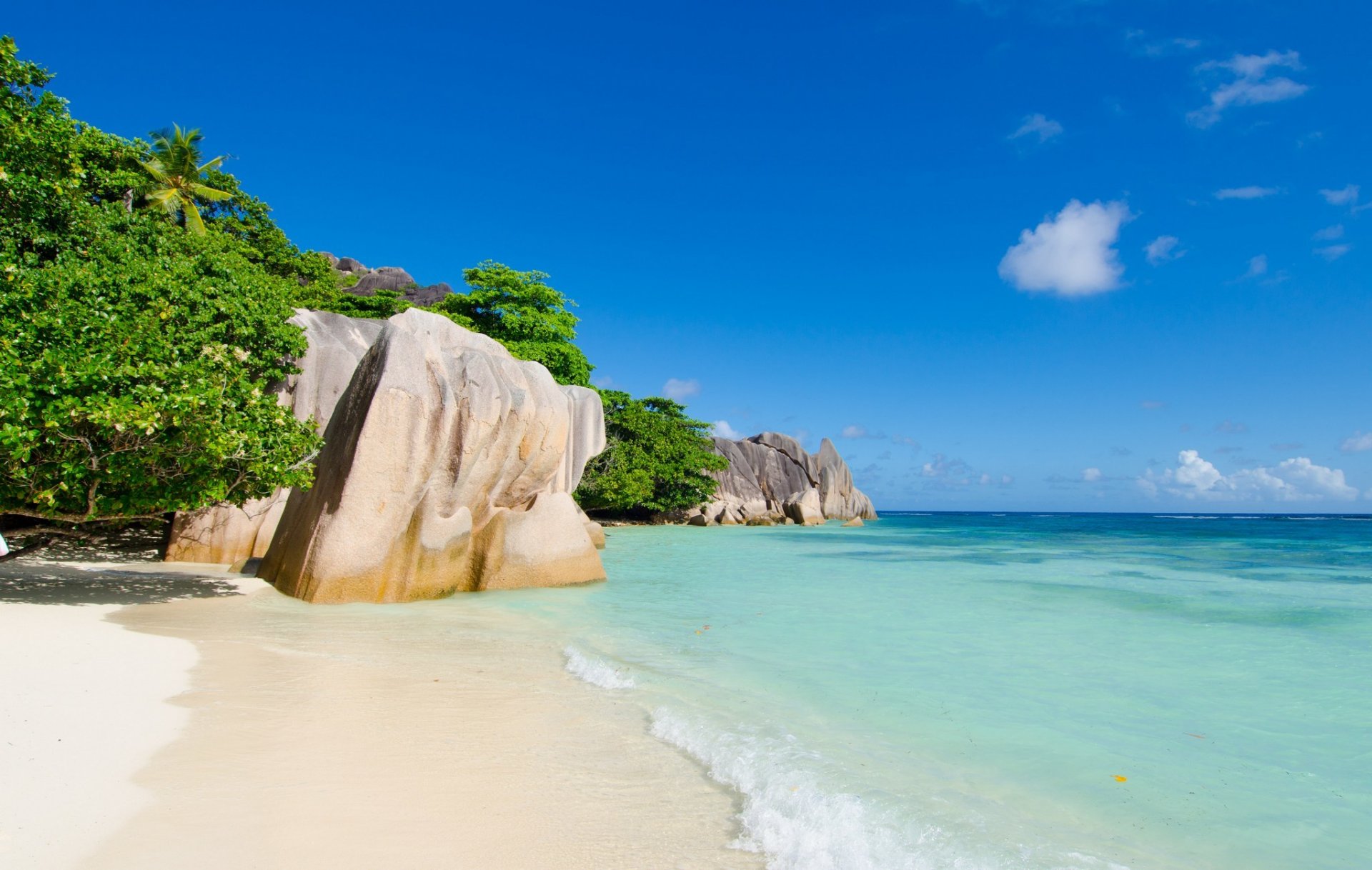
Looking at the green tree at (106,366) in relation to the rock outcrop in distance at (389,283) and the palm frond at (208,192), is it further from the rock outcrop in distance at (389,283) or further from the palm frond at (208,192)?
the rock outcrop in distance at (389,283)

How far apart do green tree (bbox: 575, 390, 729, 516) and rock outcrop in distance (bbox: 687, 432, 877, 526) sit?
373 centimetres

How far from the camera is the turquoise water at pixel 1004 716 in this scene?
3260 mm

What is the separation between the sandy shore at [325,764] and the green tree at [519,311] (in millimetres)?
20099

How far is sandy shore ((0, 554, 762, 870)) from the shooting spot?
2.73 metres

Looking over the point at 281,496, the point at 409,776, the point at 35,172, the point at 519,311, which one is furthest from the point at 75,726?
the point at 519,311

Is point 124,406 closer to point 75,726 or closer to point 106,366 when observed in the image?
point 106,366

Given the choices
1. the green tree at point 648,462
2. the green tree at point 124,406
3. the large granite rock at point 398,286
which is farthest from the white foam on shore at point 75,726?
the large granite rock at point 398,286

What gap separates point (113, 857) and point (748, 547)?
22.0 meters

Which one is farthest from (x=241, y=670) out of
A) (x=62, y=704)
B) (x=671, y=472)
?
(x=671, y=472)

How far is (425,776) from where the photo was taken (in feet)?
11.3

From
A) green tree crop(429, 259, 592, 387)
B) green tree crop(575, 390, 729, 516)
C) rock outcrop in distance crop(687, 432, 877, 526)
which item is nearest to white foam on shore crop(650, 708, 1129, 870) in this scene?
green tree crop(429, 259, 592, 387)

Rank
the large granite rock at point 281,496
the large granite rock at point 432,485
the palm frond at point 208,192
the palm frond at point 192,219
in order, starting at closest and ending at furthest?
the large granite rock at point 432,485 → the large granite rock at point 281,496 → the palm frond at point 192,219 → the palm frond at point 208,192

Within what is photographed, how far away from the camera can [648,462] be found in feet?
109

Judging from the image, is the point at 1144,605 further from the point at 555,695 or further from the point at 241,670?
the point at 241,670
